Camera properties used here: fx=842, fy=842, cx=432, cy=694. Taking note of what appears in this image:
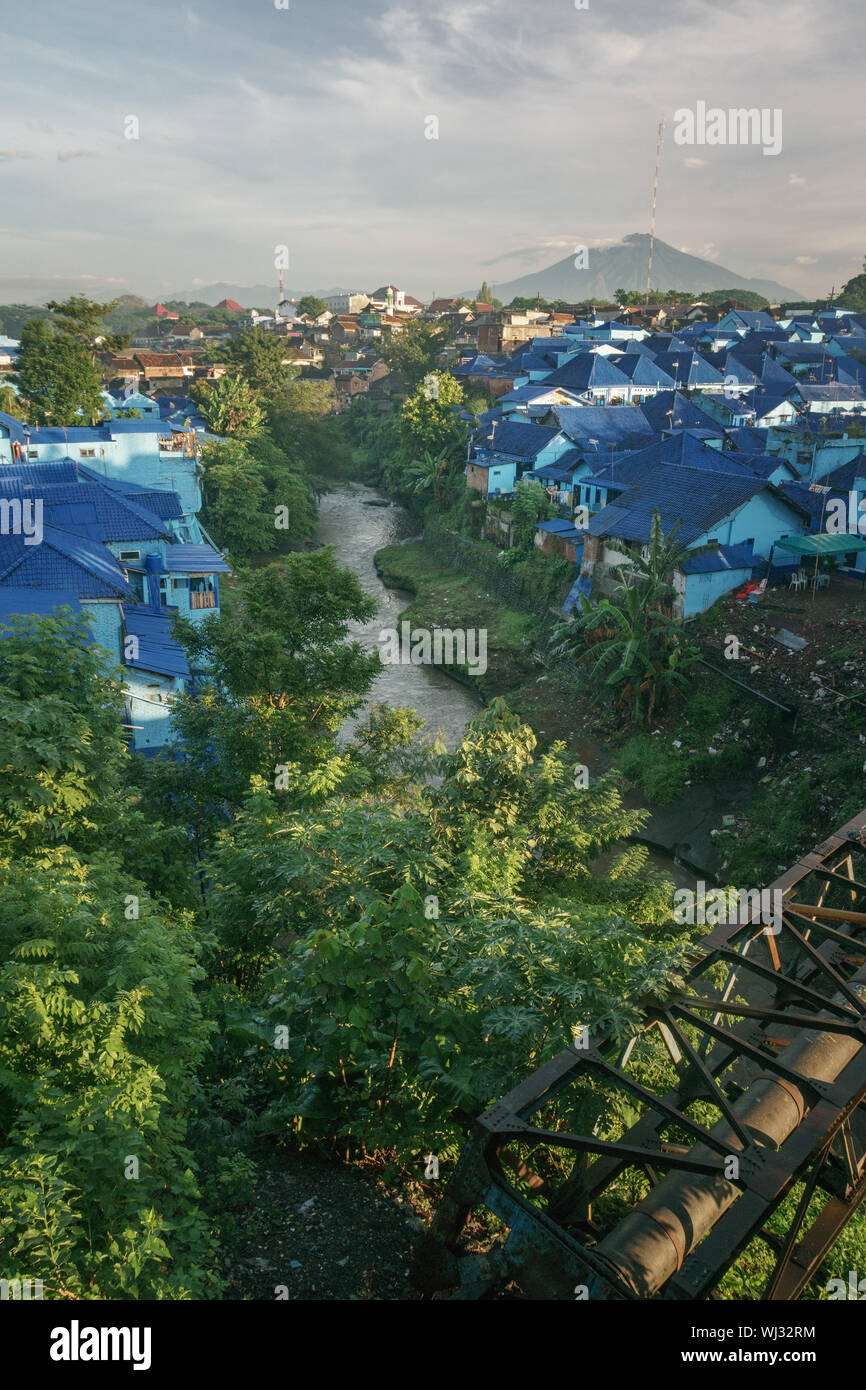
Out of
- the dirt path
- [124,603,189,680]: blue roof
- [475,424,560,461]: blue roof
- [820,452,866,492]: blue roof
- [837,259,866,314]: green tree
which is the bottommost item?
the dirt path

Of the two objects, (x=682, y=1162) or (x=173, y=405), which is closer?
(x=682, y=1162)

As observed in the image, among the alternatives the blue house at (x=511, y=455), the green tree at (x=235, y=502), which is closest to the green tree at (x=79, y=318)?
the green tree at (x=235, y=502)

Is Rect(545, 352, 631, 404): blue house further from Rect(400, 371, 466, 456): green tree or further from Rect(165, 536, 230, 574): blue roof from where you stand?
Rect(165, 536, 230, 574): blue roof

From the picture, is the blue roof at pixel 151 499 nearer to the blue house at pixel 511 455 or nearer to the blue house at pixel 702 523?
the blue house at pixel 702 523

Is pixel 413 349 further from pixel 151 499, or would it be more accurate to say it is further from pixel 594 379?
pixel 151 499

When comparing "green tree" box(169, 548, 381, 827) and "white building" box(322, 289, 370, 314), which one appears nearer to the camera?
"green tree" box(169, 548, 381, 827)

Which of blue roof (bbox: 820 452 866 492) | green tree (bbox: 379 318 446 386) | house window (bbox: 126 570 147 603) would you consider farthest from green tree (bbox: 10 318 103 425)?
blue roof (bbox: 820 452 866 492)

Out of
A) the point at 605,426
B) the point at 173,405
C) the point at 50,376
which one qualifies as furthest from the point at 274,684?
the point at 173,405
